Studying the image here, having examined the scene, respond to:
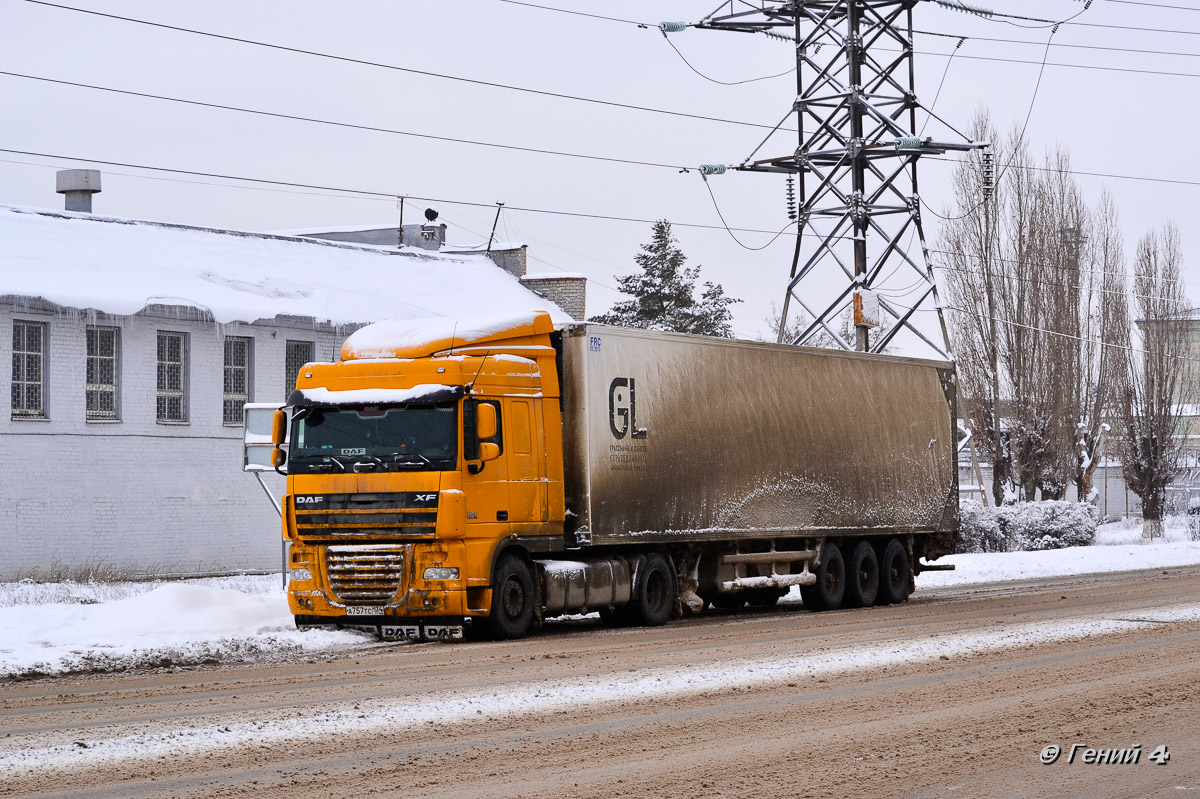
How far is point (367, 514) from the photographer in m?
17.0

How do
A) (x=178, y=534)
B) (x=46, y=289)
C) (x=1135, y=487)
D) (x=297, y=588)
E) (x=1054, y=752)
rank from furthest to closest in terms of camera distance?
(x=1135, y=487) → (x=178, y=534) → (x=46, y=289) → (x=297, y=588) → (x=1054, y=752)

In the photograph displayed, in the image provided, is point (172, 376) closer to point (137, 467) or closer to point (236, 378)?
point (236, 378)

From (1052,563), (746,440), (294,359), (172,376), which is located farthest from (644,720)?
(1052,563)

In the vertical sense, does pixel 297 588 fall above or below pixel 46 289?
below

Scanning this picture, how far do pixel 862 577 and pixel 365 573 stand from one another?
9.38m

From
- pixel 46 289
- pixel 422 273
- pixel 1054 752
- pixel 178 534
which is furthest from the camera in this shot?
pixel 422 273

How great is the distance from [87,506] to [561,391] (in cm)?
1388

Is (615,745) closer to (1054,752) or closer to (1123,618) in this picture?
(1054,752)

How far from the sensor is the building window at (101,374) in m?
29.2

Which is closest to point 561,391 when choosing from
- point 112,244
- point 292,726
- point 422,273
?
point 292,726

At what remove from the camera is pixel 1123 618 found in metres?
18.7

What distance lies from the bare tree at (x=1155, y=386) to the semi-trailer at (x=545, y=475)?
98.6 ft

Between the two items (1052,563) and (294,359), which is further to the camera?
(1052,563)

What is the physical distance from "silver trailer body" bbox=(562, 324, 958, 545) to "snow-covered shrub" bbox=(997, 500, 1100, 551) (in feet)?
52.0
